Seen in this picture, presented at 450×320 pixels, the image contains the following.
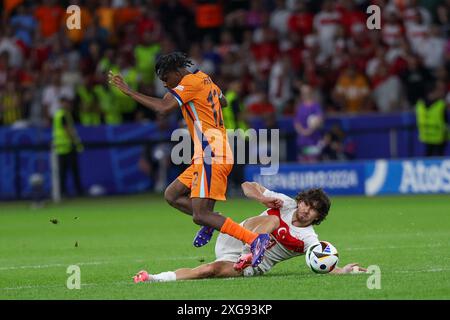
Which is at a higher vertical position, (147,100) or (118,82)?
(118,82)

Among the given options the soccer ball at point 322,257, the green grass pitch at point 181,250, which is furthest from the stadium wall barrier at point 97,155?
the soccer ball at point 322,257

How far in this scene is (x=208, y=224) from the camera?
1124 centimetres

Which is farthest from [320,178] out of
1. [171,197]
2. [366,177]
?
[171,197]

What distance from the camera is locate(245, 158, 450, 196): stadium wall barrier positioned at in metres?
22.1

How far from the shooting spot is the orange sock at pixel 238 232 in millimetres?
10820

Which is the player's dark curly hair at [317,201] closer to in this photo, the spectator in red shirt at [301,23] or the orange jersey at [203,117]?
the orange jersey at [203,117]

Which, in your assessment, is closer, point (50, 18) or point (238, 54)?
point (238, 54)

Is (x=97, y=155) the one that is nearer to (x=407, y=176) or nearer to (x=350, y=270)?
(x=407, y=176)

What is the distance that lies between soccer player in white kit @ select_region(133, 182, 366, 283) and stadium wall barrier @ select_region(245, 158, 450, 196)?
36.7ft

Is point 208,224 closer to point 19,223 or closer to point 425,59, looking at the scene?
point 19,223

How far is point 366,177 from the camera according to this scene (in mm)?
23141

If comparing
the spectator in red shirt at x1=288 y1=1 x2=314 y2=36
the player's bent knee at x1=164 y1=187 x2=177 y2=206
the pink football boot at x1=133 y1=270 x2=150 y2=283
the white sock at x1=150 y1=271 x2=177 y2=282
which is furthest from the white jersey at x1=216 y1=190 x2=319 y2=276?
the spectator in red shirt at x1=288 y1=1 x2=314 y2=36

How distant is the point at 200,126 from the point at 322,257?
1.86 meters
